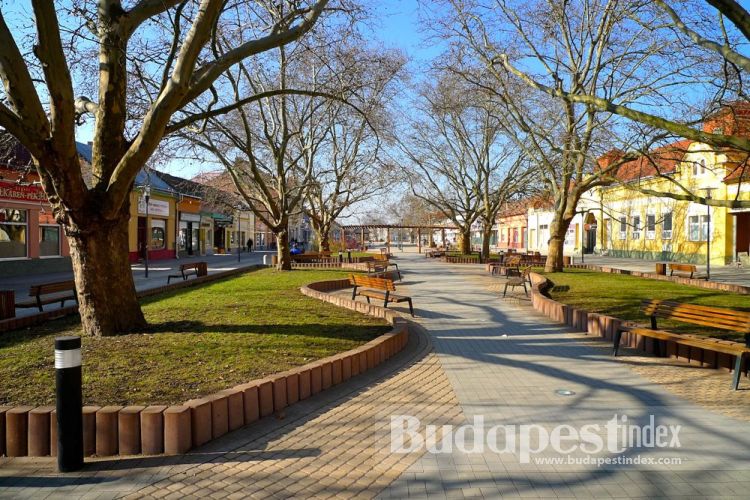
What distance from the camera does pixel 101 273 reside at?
6.96 m

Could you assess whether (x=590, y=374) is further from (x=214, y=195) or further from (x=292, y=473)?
(x=214, y=195)

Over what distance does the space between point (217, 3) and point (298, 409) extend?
4.84 m

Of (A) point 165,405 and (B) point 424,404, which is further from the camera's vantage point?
(B) point 424,404

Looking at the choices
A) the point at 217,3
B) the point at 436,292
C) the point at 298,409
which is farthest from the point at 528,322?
the point at 217,3

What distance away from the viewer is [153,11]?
7.14 m

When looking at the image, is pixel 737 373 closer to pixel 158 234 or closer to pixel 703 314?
pixel 703 314

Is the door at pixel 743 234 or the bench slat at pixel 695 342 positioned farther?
the door at pixel 743 234

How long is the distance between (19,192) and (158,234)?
47.2 ft

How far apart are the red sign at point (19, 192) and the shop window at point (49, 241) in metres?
1.52

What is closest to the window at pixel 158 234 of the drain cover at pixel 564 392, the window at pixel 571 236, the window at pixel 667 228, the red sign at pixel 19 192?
the red sign at pixel 19 192

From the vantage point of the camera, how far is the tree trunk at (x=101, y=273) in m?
6.83

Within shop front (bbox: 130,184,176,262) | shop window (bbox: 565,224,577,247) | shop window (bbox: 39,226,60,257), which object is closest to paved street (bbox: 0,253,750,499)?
shop window (bbox: 39,226,60,257)

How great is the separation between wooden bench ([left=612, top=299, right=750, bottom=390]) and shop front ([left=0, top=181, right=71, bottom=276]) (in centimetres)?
2132

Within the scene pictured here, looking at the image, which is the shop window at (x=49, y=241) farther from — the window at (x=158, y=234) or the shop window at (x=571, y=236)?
the shop window at (x=571, y=236)
